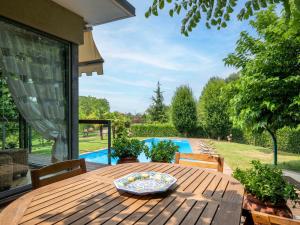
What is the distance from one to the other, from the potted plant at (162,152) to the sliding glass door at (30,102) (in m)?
1.73

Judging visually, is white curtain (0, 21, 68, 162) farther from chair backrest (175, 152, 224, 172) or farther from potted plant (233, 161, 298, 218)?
potted plant (233, 161, 298, 218)

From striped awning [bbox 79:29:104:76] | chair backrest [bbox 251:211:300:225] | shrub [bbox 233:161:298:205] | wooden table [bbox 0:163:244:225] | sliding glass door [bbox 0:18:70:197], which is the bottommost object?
shrub [bbox 233:161:298:205]

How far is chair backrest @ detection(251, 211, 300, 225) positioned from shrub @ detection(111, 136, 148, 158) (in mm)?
3487

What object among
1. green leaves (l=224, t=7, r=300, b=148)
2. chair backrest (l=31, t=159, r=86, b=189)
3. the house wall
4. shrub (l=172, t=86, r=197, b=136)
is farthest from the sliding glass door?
shrub (l=172, t=86, r=197, b=136)

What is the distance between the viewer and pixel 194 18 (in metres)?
1.81

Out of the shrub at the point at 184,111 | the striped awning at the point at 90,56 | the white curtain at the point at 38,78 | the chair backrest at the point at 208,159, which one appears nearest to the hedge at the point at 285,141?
the shrub at the point at 184,111

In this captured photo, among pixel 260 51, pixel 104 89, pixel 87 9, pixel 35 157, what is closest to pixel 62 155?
pixel 35 157

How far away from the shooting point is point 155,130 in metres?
16.2

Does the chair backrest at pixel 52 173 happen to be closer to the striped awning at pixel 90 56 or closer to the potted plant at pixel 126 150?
the potted plant at pixel 126 150

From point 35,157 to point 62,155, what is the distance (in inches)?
18.2

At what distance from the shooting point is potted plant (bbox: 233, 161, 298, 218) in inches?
86.9

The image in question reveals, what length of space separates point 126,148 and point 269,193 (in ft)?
9.74

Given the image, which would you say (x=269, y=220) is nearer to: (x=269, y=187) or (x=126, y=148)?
(x=269, y=187)

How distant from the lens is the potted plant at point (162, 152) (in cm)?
439
